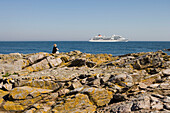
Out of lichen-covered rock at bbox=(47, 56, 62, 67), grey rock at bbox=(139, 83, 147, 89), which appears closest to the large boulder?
grey rock at bbox=(139, 83, 147, 89)

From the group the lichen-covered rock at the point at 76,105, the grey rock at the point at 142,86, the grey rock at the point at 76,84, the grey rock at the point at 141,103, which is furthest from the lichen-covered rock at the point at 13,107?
the grey rock at the point at 142,86

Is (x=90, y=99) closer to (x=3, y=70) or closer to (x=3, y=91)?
(x=3, y=91)

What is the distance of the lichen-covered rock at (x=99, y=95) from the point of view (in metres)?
11.0

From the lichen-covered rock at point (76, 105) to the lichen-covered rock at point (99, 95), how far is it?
14.0 inches

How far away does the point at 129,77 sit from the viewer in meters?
12.6

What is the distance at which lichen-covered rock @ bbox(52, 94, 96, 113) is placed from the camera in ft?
33.9

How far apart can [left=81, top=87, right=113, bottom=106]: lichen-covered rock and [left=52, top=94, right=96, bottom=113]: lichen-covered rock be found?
0.36m

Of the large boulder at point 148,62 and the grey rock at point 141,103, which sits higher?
the large boulder at point 148,62

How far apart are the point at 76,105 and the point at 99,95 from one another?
1.73 metres

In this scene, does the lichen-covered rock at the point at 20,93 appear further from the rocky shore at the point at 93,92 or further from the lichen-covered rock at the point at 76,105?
the lichen-covered rock at the point at 76,105

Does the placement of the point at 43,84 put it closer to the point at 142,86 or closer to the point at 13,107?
the point at 13,107

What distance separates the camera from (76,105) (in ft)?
34.8

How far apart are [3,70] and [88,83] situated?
11.3 meters

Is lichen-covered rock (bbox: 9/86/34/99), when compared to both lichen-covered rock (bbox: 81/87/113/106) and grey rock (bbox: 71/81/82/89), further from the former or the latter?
lichen-covered rock (bbox: 81/87/113/106)
